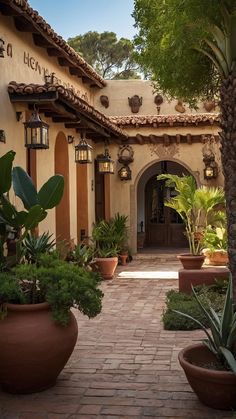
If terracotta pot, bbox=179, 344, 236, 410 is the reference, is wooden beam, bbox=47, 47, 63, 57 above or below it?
above

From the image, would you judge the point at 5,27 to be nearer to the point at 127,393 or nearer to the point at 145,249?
the point at 127,393

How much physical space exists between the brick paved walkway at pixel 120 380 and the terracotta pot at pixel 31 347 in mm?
150

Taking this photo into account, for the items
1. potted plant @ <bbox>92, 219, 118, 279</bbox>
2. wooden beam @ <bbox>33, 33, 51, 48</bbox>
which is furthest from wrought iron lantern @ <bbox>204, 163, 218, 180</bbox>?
wooden beam @ <bbox>33, 33, 51, 48</bbox>

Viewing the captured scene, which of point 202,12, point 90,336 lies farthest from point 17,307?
point 202,12

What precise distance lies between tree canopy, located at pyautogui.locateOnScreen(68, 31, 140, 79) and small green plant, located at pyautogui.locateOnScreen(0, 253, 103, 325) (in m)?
26.9

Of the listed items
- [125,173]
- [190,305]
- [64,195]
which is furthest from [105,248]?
[190,305]

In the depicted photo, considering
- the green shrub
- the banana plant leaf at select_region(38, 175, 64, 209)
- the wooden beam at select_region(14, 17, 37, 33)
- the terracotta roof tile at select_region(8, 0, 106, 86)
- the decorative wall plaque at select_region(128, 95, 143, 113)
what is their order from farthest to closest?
the decorative wall plaque at select_region(128, 95, 143, 113)
the wooden beam at select_region(14, 17, 37, 33)
the terracotta roof tile at select_region(8, 0, 106, 86)
the green shrub
the banana plant leaf at select_region(38, 175, 64, 209)

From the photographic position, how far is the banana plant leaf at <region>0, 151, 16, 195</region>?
202 inches

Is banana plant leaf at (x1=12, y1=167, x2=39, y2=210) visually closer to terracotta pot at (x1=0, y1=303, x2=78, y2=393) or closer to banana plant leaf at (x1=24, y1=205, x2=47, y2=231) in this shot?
banana plant leaf at (x1=24, y1=205, x2=47, y2=231)

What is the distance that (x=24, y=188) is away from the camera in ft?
18.0

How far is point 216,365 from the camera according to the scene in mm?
4738

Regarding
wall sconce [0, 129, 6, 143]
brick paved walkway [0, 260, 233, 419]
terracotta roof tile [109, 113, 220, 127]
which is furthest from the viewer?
terracotta roof tile [109, 113, 220, 127]

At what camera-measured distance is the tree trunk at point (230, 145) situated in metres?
5.99

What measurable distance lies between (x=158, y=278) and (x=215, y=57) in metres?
6.74
